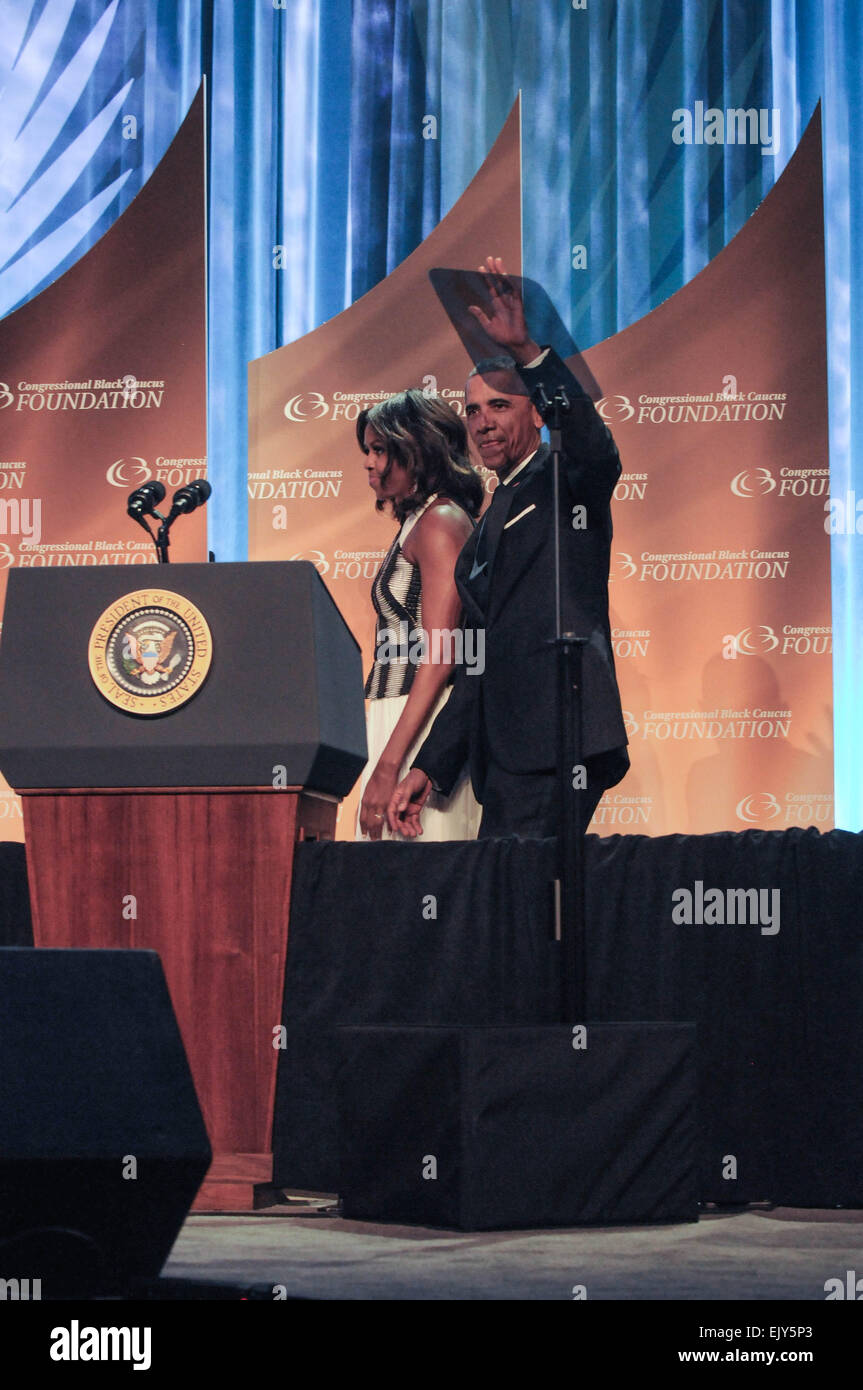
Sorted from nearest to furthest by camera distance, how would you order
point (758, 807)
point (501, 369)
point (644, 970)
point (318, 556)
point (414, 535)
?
point (644, 970), point (501, 369), point (414, 535), point (758, 807), point (318, 556)

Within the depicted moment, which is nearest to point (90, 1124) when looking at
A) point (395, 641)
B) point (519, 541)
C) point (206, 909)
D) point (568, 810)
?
point (206, 909)

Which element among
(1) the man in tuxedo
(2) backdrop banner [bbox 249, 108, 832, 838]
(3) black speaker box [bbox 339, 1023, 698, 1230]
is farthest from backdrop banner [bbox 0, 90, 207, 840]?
(3) black speaker box [bbox 339, 1023, 698, 1230]

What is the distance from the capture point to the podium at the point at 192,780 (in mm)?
2598

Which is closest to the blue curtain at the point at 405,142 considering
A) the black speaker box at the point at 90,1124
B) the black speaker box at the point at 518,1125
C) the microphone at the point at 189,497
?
the microphone at the point at 189,497

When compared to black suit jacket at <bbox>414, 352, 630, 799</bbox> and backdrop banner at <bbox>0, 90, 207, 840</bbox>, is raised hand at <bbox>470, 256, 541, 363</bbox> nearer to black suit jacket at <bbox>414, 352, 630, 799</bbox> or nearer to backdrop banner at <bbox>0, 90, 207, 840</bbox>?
black suit jacket at <bbox>414, 352, 630, 799</bbox>

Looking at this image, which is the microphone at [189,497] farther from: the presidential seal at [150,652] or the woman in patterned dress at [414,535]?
the woman in patterned dress at [414,535]

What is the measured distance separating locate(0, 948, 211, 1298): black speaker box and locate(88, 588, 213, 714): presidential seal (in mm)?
982

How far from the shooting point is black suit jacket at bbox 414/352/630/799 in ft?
9.56

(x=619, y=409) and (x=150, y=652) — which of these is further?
(x=619, y=409)

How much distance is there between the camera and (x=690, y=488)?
19.3ft

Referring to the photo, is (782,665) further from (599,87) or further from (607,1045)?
(607,1045)

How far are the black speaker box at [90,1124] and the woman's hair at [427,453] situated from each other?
2.77 metres

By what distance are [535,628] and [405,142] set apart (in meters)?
3.82

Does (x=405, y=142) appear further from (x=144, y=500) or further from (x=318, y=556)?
(x=144, y=500)
